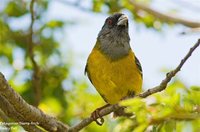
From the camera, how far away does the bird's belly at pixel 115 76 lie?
5.45m

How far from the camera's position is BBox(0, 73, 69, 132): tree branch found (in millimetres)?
4074

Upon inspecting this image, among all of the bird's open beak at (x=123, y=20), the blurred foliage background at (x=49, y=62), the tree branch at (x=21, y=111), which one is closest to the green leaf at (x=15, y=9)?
the blurred foliage background at (x=49, y=62)

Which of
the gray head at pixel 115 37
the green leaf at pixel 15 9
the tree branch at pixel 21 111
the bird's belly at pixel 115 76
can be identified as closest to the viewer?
the tree branch at pixel 21 111

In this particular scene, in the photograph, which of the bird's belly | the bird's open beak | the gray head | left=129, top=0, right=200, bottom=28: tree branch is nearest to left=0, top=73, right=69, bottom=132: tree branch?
the bird's belly

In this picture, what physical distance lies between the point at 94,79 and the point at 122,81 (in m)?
0.35

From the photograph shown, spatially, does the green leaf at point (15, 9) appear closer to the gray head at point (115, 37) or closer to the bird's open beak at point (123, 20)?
the gray head at point (115, 37)

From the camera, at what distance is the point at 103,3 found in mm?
6660

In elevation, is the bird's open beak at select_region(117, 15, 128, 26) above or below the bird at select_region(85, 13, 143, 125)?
above

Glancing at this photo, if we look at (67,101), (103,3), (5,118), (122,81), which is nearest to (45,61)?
(67,101)

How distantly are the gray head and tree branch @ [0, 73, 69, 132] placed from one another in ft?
4.34

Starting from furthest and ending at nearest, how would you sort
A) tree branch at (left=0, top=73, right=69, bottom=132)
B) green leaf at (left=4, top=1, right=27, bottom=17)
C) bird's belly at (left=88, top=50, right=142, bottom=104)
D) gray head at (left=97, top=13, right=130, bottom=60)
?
Result: green leaf at (left=4, top=1, right=27, bottom=17)
gray head at (left=97, top=13, right=130, bottom=60)
bird's belly at (left=88, top=50, right=142, bottom=104)
tree branch at (left=0, top=73, right=69, bottom=132)

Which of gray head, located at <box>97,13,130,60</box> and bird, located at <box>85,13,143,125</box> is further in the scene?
gray head, located at <box>97,13,130,60</box>

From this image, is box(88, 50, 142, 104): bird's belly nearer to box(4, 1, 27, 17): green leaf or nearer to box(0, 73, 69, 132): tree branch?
box(0, 73, 69, 132): tree branch

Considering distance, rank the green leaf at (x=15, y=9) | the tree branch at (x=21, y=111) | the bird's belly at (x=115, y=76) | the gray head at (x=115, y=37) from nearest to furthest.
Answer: the tree branch at (x=21, y=111) < the bird's belly at (x=115, y=76) < the gray head at (x=115, y=37) < the green leaf at (x=15, y=9)
